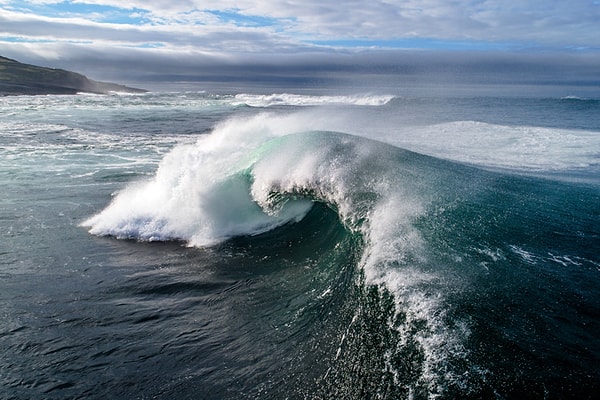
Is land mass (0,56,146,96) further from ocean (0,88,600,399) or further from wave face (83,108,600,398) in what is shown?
wave face (83,108,600,398)

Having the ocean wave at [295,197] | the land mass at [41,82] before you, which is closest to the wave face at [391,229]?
the ocean wave at [295,197]

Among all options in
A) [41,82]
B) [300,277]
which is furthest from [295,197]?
[41,82]

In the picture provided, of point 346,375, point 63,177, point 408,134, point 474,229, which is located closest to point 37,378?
point 346,375

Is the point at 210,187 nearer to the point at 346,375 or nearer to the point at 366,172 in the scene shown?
the point at 366,172

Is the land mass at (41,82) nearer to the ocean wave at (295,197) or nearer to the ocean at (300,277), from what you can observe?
the ocean wave at (295,197)

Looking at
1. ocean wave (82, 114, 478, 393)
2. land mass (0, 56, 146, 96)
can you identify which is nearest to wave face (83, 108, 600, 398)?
ocean wave (82, 114, 478, 393)

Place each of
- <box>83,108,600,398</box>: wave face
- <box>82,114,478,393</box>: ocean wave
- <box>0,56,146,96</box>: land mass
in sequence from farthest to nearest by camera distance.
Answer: <box>0,56,146,96</box>: land mass, <box>82,114,478,393</box>: ocean wave, <box>83,108,600,398</box>: wave face
